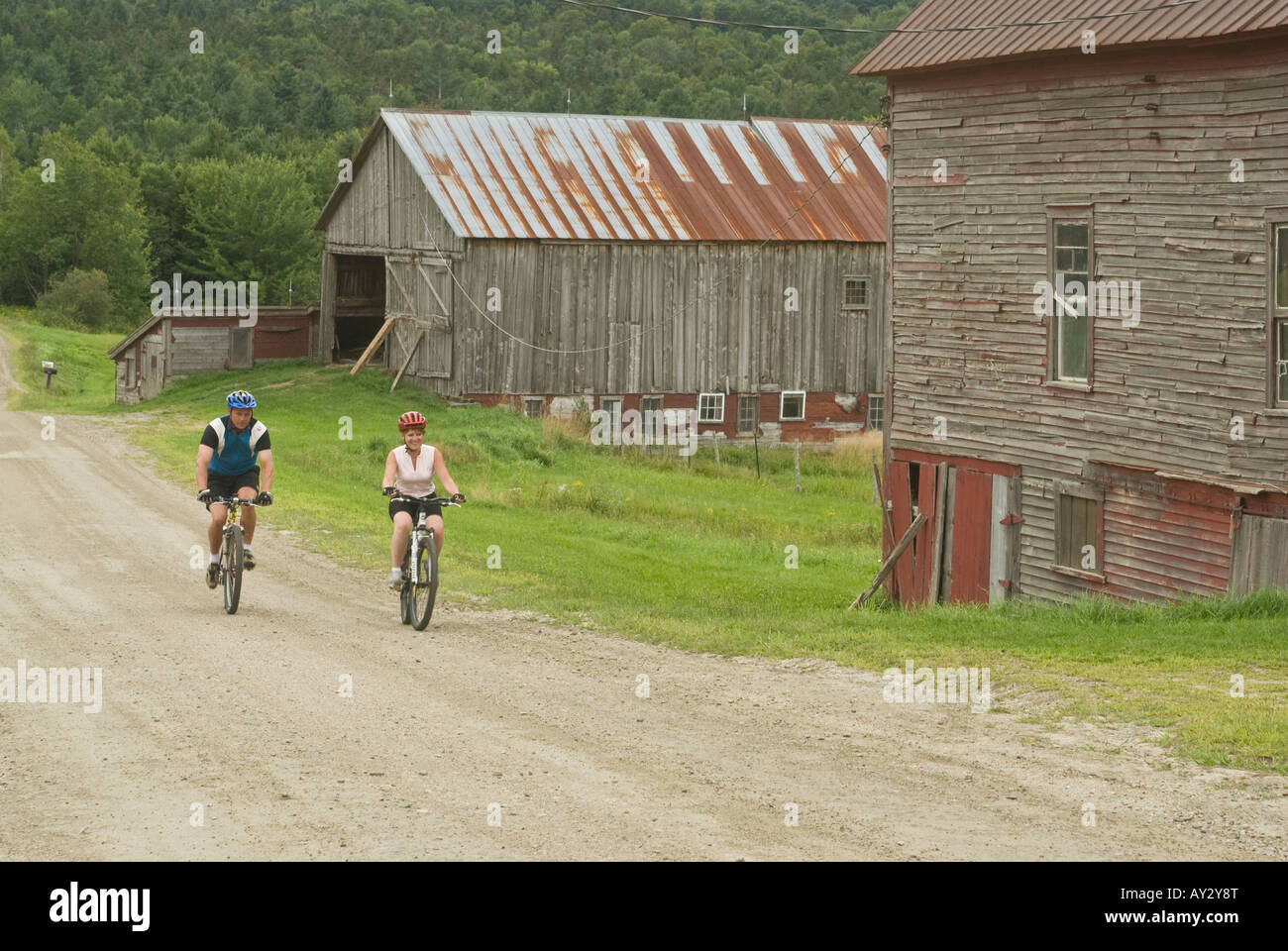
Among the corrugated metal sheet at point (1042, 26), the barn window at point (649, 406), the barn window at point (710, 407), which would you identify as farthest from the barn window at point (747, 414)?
the corrugated metal sheet at point (1042, 26)

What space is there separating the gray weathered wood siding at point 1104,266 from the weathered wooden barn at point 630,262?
786 inches

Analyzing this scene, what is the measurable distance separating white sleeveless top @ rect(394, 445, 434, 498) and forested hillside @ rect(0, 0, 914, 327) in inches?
2412

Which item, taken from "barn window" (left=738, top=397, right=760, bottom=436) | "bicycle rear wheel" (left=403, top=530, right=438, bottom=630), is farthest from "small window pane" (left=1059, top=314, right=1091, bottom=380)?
"barn window" (left=738, top=397, right=760, bottom=436)

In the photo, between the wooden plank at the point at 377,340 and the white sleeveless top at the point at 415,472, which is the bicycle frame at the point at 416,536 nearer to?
the white sleeveless top at the point at 415,472

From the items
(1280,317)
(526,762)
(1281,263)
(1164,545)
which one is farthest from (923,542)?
(526,762)

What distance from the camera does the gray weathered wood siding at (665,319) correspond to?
40.0 m

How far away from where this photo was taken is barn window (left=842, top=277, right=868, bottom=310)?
43.5m

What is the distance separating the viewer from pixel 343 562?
19.4 meters

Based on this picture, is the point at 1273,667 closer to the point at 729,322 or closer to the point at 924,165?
the point at 924,165

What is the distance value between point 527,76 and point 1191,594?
130612mm

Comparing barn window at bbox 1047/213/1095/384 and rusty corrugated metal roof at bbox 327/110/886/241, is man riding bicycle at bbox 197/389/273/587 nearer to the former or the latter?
barn window at bbox 1047/213/1095/384

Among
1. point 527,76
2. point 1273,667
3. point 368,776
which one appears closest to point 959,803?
point 368,776

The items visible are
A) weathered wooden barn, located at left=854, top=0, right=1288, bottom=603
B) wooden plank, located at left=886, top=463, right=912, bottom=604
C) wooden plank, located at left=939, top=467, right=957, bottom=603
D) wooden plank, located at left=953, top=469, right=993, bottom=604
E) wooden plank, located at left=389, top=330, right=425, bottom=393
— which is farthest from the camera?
wooden plank, located at left=389, top=330, right=425, bottom=393

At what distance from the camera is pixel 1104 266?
58.6 ft
